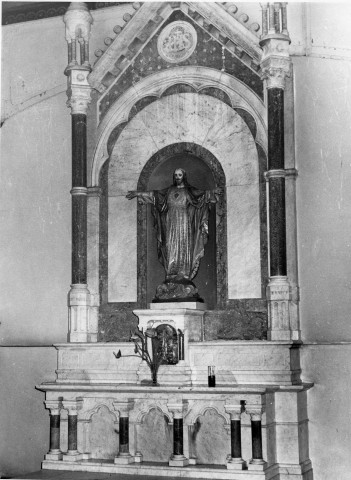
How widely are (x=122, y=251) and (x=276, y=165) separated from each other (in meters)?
2.26

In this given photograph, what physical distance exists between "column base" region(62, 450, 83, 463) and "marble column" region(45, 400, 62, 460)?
98 mm

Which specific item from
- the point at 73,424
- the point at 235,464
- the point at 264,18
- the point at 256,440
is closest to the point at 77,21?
the point at 264,18

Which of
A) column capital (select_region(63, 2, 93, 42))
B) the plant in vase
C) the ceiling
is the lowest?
the plant in vase

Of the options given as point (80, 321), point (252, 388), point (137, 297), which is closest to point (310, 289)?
point (252, 388)

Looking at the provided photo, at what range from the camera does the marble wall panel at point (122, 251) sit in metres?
10.7

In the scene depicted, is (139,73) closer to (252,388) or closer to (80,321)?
(80,321)

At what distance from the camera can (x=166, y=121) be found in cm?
1080

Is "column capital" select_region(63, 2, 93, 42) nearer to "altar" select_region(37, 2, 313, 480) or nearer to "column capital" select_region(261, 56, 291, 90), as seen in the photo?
"altar" select_region(37, 2, 313, 480)

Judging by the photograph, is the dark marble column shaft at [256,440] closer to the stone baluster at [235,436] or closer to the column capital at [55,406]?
the stone baluster at [235,436]

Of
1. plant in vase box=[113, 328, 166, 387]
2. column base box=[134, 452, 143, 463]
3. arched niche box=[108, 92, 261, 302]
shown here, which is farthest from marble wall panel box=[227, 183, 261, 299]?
column base box=[134, 452, 143, 463]

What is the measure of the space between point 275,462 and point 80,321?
9.61 feet

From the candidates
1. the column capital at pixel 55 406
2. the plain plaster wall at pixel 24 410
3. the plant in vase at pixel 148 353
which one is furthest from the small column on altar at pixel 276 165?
the plain plaster wall at pixel 24 410

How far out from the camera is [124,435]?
377 inches

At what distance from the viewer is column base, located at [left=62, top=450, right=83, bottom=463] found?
982cm
